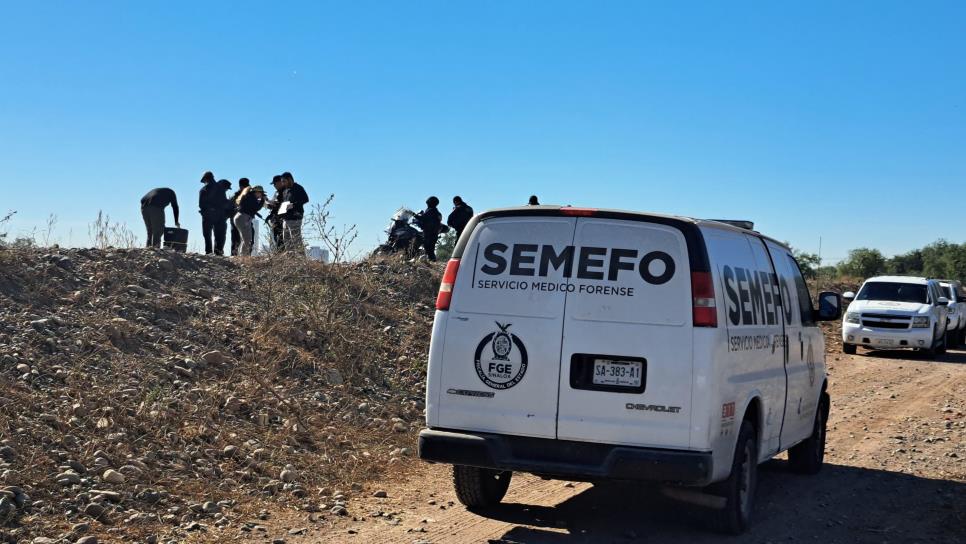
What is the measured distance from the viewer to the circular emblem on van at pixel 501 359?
23.2 ft

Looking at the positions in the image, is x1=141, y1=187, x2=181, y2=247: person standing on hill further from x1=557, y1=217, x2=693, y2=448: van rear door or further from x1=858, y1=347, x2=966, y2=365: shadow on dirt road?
x1=858, y1=347, x2=966, y2=365: shadow on dirt road

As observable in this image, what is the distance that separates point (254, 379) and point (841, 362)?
1558 cm

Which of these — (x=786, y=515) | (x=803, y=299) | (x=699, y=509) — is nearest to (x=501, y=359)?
(x=699, y=509)

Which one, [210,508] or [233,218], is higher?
[233,218]

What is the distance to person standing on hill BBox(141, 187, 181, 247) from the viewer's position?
57.4 feet

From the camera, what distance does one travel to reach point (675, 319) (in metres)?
6.83

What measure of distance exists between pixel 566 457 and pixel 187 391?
469cm

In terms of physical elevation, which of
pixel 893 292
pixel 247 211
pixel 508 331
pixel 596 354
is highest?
pixel 247 211

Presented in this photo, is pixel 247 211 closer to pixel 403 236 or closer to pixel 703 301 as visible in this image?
pixel 403 236

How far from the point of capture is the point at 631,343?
686 centimetres

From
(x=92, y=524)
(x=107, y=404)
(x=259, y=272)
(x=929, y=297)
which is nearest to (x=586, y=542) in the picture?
(x=92, y=524)

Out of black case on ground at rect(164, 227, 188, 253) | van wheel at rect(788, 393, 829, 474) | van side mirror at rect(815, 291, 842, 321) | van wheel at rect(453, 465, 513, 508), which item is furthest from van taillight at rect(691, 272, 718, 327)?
black case on ground at rect(164, 227, 188, 253)

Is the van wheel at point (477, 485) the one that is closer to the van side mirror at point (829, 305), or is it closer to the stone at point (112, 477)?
the stone at point (112, 477)

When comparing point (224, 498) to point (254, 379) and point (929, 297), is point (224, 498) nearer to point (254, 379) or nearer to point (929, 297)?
point (254, 379)
